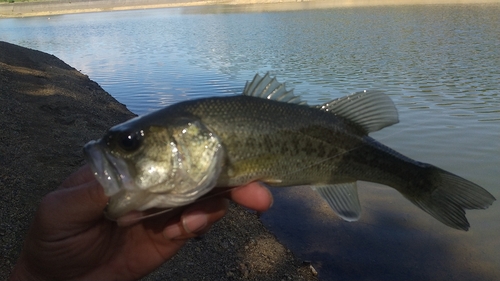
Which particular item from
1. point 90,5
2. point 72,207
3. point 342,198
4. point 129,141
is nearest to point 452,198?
point 342,198

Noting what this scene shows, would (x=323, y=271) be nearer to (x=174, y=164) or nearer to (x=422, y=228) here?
(x=422, y=228)

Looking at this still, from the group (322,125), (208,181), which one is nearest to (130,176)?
(208,181)

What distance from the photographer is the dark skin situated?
2.57 metres

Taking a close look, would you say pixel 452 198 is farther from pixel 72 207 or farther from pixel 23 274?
pixel 23 274

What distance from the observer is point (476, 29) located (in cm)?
2430

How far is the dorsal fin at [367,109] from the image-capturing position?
2.82 meters

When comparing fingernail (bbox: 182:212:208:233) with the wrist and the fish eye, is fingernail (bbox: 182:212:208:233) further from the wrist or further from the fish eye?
the wrist

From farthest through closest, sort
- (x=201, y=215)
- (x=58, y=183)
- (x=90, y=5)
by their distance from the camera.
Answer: (x=90, y=5) → (x=58, y=183) → (x=201, y=215)

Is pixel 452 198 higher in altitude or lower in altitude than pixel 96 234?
higher

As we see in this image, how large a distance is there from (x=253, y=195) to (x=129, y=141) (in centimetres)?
79

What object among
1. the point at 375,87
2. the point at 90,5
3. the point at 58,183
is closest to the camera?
the point at 58,183

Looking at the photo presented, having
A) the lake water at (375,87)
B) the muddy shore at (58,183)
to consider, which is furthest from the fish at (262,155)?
the lake water at (375,87)

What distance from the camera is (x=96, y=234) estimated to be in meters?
2.96

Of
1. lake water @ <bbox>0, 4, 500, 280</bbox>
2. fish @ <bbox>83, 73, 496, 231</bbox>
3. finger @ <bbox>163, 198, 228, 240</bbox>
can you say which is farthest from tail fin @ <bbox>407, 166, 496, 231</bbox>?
lake water @ <bbox>0, 4, 500, 280</bbox>
